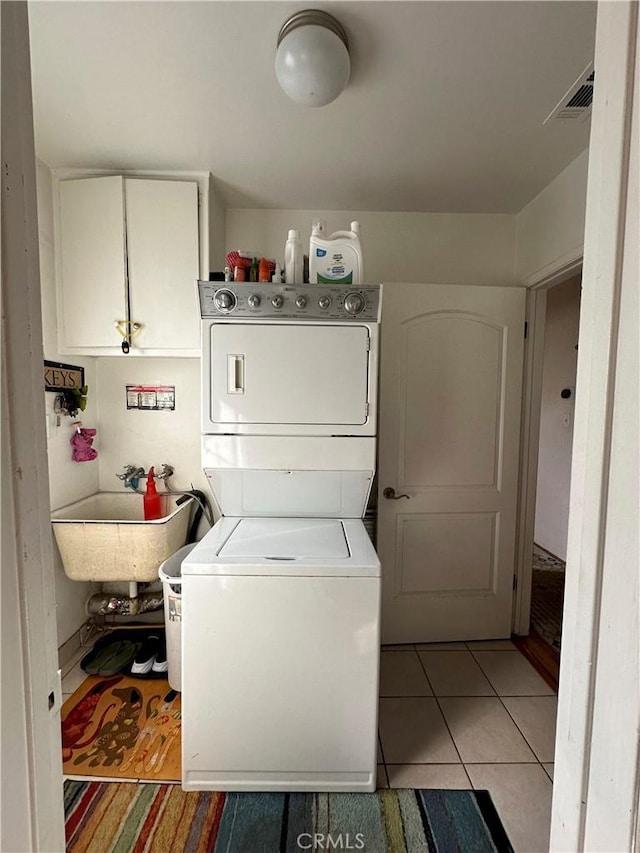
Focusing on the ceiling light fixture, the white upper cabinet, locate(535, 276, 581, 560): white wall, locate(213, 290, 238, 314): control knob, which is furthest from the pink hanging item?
locate(535, 276, 581, 560): white wall

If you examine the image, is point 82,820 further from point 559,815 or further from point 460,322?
point 460,322

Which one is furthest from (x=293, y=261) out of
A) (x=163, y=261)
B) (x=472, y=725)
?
(x=472, y=725)

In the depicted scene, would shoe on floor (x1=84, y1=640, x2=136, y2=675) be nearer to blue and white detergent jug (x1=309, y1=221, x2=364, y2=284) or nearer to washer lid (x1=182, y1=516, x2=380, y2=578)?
washer lid (x1=182, y1=516, x2=380, y2=578)

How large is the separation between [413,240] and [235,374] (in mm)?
1568

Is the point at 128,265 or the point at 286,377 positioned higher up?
the point at 128,265

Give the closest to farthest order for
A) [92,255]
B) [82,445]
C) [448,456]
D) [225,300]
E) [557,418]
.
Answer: [225,300] < [92,255] < [82,445] < [448,456] < [557,418]

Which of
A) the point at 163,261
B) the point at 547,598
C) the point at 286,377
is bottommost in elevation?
the point at 547,598

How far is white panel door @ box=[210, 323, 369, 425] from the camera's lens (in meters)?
1.65

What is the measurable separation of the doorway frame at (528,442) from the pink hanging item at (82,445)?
8.75 feet

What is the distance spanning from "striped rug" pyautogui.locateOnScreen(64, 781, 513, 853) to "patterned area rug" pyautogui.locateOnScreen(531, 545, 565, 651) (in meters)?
1.37

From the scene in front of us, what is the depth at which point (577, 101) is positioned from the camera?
4.89 feet

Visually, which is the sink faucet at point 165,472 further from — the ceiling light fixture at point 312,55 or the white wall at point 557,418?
the white wall at point 557,418

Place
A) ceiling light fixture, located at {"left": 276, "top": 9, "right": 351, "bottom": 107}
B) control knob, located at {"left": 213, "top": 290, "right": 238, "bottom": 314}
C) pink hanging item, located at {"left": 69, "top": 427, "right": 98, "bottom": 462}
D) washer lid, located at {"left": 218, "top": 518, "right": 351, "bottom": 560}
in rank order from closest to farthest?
ceiling light fixture, located at {"left": 276, "top": 9, "right": 351, "bottom": 107}, washer lid, located at {"left": 218, "top": 518, "right": 351, "bottom": 560}, control knob, located at {"left": 213, "top": 290, "right": 238, "bottom": 314}, pink hanging item, located at {"left": 69, "top": 427, "right": 98, "bottom": 462}

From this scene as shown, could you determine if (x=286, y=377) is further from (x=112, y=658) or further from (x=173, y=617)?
(x=112, y=658)
